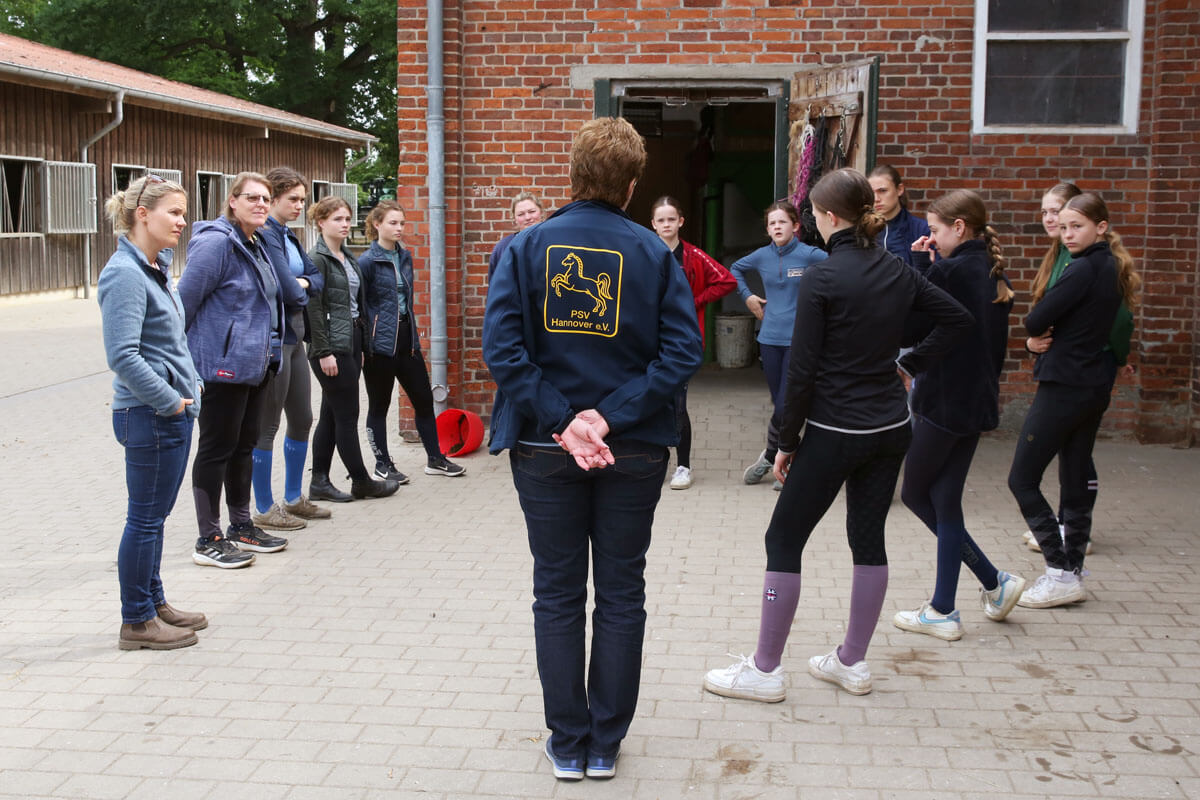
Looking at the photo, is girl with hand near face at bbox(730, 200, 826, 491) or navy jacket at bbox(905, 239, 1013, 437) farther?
girl with hand near face at bbox(730, 200, 826, 491)

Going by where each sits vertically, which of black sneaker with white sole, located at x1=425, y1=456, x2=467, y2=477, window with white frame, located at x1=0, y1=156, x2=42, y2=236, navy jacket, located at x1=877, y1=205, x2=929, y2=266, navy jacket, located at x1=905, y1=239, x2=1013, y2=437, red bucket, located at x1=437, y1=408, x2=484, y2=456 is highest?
window with white frame, located at x1=0, y1=156, x2=42, y2=236

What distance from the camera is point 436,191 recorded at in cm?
903

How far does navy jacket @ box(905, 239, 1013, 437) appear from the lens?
4.74 meters

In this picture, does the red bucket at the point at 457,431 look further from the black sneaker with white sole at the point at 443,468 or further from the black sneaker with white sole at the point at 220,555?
the black sneaker with white sole at the point at 220,555

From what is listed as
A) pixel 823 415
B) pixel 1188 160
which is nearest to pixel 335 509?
pixel 823 415

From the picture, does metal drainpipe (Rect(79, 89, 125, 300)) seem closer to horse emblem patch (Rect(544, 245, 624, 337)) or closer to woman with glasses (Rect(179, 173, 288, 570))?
woman with glasses (Rect(179, 173, 288, 570))

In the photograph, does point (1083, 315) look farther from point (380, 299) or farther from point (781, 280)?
point (380, 299)

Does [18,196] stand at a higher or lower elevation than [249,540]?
higher

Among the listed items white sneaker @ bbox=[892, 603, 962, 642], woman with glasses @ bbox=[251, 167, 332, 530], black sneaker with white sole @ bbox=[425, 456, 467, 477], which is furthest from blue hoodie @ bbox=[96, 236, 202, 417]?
black sneaker with white sole @ bbox=[425, 456, 467, 477]

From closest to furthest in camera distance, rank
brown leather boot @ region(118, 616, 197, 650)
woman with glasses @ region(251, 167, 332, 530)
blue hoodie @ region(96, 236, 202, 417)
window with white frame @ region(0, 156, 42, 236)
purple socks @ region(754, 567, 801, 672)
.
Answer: purple socks @ region(754, 567, 801, 672)
blue hoodie @ region(96, 236, 202, 417)
brown leather boot @ region(118, 616, 197, 650)
woman with glasses @ region(251, 167, 332, 530)
window with white frame @ region(0, 156, 42, 236)

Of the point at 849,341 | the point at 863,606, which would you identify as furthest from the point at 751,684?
the point at 849,341

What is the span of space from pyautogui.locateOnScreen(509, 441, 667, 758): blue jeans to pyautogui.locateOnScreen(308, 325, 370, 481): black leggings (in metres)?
3.84

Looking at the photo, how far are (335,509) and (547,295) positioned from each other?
4.23 meters

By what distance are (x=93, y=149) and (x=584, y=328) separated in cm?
2242
